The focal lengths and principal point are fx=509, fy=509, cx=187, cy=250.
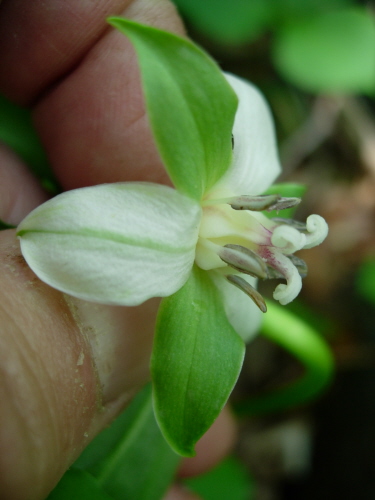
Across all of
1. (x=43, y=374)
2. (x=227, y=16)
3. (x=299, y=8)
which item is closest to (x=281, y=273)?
(x=43, y=374)

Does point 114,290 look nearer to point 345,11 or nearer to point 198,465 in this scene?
point 198,465

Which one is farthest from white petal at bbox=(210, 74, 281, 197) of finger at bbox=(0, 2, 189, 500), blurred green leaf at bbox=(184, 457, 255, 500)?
blurred green leaf at bbox=(184, 457, 255, 500)

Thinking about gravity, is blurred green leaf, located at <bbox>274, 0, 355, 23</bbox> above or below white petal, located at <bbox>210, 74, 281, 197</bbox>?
below

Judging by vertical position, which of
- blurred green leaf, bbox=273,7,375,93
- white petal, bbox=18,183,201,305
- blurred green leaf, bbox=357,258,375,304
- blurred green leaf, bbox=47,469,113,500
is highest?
white petal, bbox=18,183,201,305

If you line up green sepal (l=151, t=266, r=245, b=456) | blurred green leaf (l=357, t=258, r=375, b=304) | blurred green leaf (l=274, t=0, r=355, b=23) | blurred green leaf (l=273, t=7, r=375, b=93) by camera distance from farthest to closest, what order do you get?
blurred green leaf (l=274, t=0, r=355, b=23)
blurred green leaf (l=273, t=7, r=375, b=93)
blurred green leaf (l=357, t=258, r=375, b=304)
green sepal (l=151, t=266, r=245, b=456)

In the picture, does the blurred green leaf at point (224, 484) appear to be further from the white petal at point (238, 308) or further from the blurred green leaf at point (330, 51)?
the blurred green leaf at point (330, 51)

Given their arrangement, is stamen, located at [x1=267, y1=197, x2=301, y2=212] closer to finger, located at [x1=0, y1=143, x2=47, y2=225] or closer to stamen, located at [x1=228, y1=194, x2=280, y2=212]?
stamen, located at [x1=228, y1=194, x2=280, y2=212]

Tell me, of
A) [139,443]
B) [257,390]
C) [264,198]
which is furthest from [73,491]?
[257,390]
